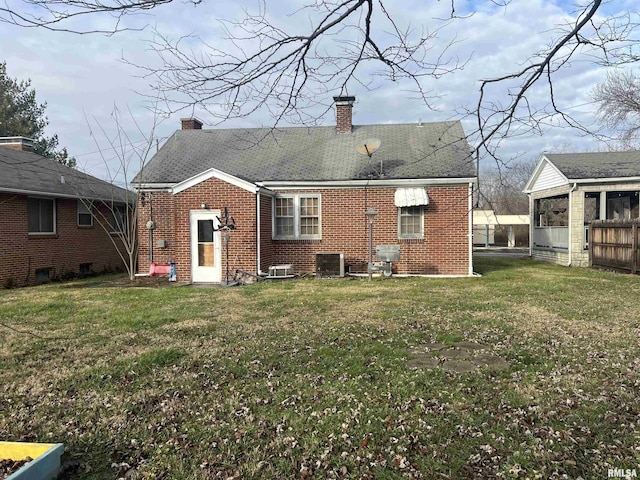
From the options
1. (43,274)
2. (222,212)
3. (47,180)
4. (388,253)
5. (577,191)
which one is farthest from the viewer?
(577,191)

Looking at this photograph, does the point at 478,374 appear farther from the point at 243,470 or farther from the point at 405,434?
the point at 243,470

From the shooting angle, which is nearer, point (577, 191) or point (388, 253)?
point (388, 253)

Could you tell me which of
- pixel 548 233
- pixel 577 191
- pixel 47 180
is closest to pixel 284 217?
pixel 47 180

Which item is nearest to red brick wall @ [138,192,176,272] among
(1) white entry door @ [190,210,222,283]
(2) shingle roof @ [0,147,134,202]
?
(2) shingle roof @ [0,147,134,202]

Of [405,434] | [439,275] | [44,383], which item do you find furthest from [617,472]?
[439,275]

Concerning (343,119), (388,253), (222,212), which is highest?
(343,119)

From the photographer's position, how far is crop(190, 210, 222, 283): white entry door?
508 inches

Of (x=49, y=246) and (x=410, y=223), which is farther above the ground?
(x=410, y=223)

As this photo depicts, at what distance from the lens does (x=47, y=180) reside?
15.1 m

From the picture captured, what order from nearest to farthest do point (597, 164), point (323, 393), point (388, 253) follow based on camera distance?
point (323, 393) → point (388, 253) → point (597, 164)

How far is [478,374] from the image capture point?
461 cm

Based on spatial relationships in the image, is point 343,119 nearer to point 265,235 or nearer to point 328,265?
point 265,235

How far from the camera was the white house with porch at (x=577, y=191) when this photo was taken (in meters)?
16.0

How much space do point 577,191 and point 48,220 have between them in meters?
18.8
